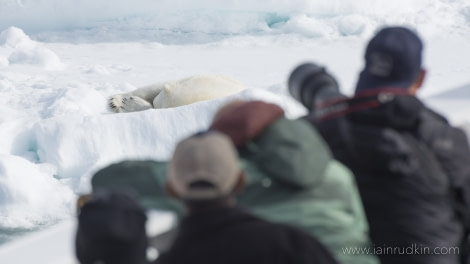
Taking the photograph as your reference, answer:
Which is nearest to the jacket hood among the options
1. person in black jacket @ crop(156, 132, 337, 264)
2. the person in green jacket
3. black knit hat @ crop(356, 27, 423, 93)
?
the person in green jacket

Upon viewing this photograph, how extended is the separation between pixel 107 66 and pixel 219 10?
125 inches

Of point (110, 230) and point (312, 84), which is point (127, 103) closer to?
point (312, 84)

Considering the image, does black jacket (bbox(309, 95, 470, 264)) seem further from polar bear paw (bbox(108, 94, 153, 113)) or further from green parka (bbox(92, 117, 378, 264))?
polar bear paw (bbox(108, 94, 153, 113))

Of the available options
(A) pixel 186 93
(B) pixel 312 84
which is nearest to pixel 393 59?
(B) pixel 312 84

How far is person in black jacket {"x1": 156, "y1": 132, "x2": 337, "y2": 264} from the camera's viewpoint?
3.51 feet

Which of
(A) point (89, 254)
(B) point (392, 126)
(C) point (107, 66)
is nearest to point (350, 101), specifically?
(B) point (392, 126)

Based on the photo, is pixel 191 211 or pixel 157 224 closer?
pixel 191 211

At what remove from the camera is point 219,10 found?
12547mm

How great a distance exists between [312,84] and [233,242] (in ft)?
2.41

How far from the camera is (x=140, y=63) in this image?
1041 centimetres

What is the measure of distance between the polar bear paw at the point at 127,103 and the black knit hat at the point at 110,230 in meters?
5.23

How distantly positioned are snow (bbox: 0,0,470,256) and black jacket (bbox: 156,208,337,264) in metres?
1.54

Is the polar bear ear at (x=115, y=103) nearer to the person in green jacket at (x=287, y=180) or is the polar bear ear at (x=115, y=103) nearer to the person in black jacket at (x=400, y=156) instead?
the person in black jacket at (x=400, y=156)

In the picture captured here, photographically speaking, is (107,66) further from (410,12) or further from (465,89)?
(465,89)
